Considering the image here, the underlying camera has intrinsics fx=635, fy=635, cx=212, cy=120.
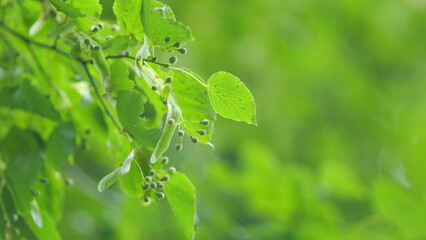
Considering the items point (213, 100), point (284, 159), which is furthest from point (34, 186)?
point (284, 159)

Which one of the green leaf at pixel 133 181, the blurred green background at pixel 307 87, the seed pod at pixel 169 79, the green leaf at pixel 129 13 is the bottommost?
the blurred green background at pixel 307 87

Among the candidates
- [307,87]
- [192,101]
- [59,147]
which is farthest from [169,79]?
[307,87]

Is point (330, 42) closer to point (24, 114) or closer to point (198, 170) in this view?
point (198, 170)

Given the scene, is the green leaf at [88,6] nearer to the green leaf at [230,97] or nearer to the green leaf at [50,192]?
the green leaf at [230,97]

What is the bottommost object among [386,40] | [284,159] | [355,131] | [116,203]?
[116,203]

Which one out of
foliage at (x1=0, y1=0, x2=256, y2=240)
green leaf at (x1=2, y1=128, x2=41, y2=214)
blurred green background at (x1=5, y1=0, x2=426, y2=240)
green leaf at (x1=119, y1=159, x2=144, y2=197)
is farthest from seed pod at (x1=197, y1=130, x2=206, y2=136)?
blurred green background at (x1=5, y1=0, x2=426, y2=240)

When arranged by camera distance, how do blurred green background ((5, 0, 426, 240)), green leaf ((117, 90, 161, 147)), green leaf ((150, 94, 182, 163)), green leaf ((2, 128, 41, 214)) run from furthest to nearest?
blurred green background ((5, 0, 426, 240)) < green leaf ((2, 128, 41, 214)) < green leaf ((117, 90, 161, 147)) < green leaf ((150, 94, 182, 163))

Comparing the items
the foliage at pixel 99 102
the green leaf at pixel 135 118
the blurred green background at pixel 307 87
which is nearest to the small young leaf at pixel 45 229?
the foliage at pixel 99 102

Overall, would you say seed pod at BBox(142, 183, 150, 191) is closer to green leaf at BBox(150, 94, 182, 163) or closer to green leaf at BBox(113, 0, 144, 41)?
green leaf at BBox(150, 94, 182, 163)
